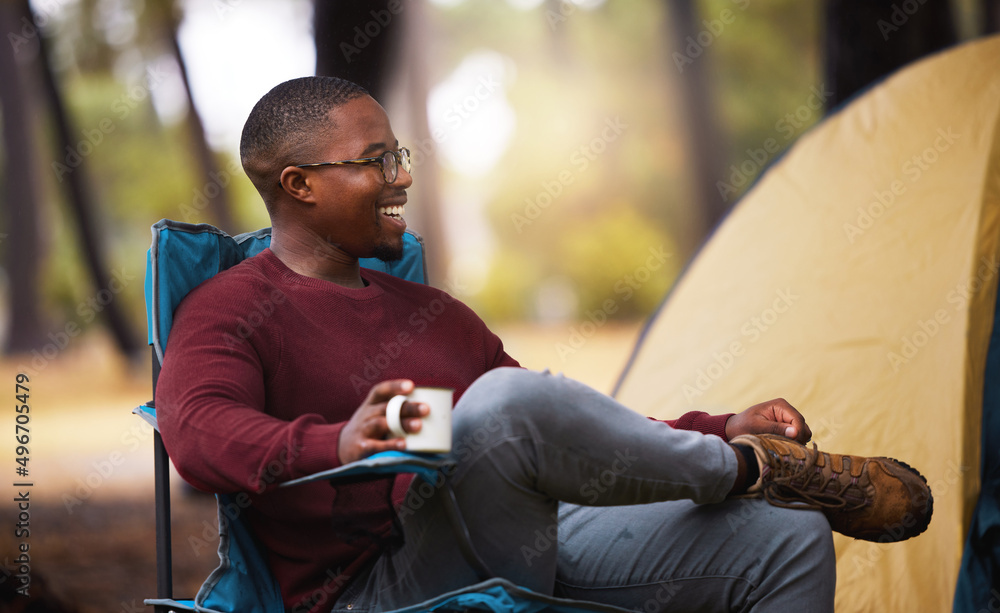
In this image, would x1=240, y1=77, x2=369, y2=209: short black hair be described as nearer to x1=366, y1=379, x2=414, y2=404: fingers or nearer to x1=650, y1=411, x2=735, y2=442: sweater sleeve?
x1=366, y1=379, x2=414, y2=404: fingers

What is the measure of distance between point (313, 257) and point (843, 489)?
0.96 metres

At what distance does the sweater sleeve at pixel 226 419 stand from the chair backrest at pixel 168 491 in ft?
0.37

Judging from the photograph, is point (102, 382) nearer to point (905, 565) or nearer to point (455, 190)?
point (455, 190)

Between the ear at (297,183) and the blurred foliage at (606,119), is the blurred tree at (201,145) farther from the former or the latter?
the ear at (297,183)

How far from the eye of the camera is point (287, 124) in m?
1.59

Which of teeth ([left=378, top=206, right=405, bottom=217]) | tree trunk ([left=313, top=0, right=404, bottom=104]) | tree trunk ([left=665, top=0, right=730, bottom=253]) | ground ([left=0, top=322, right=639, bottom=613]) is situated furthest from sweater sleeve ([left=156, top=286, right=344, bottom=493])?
tree trunk ([left=665, top=0, right=730, bottom=253])

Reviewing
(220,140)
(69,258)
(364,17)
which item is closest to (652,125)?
(220,140)

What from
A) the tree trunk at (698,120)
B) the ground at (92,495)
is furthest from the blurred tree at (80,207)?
the tree trunk at (698,120)

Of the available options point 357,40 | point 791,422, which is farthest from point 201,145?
point 791,422

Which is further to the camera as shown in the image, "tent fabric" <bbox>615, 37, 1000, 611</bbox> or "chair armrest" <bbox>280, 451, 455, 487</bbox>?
"tent fabric" <bbox>615, 37, 1000, 611</bbox>

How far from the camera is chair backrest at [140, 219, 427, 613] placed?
1.34 metres

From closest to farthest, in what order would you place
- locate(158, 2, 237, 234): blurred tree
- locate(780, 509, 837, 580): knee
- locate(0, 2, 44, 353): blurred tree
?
locate(780, 509, 837, 580): knee, locate(158, 2, 237, 234): blurred tree, locate(0, 2, 44, 353): blurred tree

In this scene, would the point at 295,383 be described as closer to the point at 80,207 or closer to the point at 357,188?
the point at 357,188

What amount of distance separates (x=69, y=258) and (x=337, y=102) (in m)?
8.49
